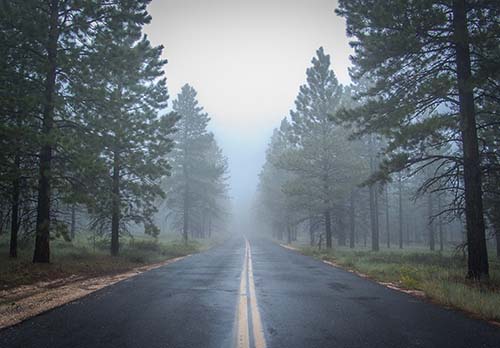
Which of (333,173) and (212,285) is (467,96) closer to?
(212,285)

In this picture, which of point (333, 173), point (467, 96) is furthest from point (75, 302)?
point (333, 173)

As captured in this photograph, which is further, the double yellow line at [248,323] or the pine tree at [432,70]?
the pine tree at [432,70]

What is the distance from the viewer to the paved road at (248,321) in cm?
458

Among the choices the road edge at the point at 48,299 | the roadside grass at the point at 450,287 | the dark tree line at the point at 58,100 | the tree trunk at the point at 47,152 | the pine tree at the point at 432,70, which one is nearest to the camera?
the road edge at the point at 48,299

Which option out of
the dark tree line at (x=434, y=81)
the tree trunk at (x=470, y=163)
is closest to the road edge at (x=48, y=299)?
the dark tree line at (x=434, y=81)

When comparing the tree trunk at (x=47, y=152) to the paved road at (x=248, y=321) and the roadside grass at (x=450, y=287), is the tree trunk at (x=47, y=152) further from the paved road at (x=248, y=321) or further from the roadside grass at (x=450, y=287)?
the roadside grass at (x=450, y=287)

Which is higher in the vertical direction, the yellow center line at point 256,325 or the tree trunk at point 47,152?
the tree trunk at point 47,152

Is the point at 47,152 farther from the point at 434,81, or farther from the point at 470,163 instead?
the point at 470,163

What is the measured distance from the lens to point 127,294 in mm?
7969

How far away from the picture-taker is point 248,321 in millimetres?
5551

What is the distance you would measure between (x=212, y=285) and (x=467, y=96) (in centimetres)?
987

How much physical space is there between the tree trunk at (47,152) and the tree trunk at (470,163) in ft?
44.1

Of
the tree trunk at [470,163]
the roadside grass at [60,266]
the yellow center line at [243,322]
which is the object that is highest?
the tree trunk at [470,163]

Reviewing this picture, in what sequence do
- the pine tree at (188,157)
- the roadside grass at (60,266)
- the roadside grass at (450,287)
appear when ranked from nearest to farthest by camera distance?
the roadside grass at (450,287)
the roadside grass at (60,266)
the pine tree at (188,157)
